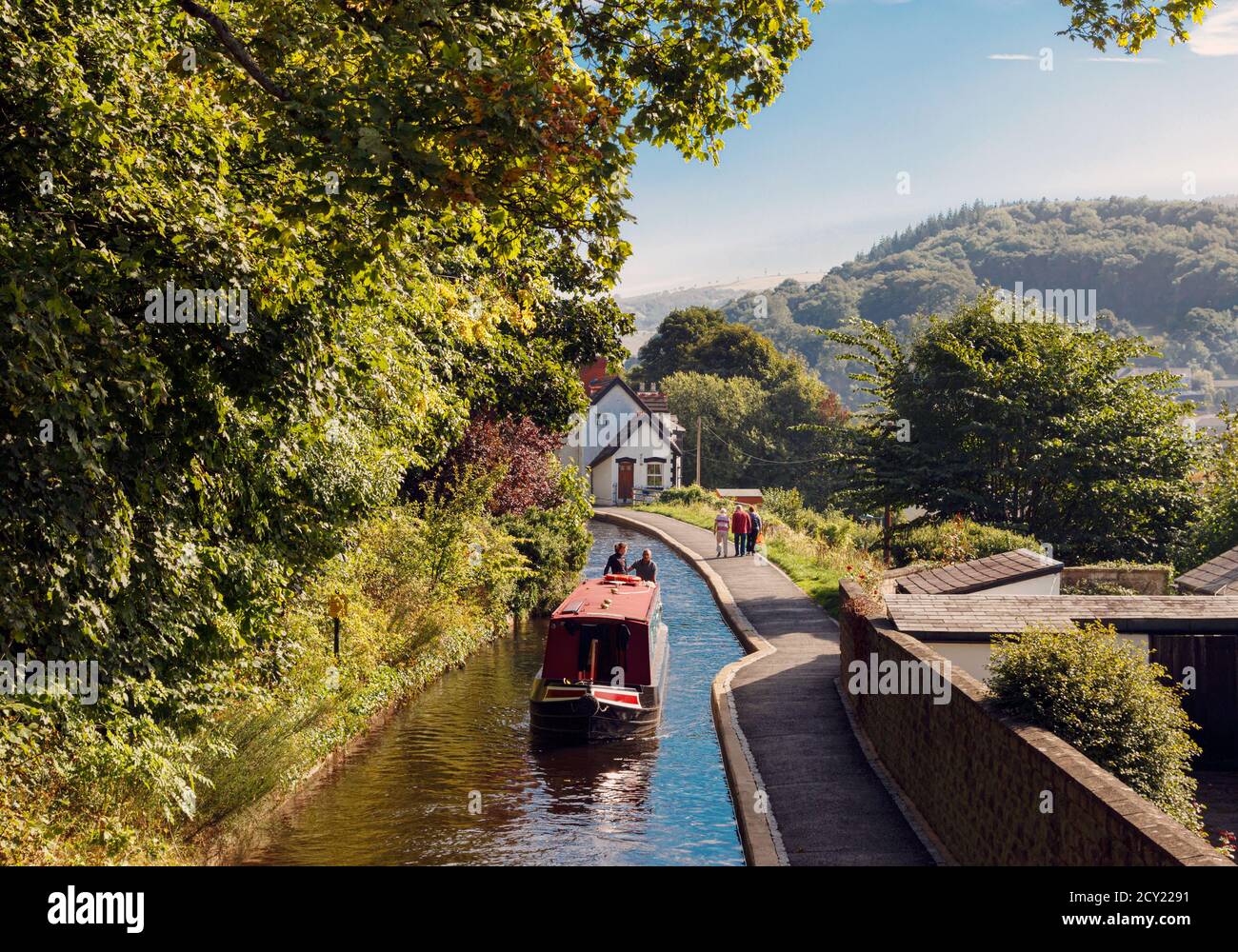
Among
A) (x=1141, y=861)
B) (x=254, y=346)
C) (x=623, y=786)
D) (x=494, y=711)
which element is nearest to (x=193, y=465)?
(x=254, y=346)

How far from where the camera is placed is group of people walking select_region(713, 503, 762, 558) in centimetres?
3922

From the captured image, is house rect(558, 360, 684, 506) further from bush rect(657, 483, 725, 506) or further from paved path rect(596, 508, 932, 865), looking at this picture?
paved path rect(596, 508, 932, 865)

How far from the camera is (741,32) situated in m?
9.51

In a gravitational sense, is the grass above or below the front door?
below

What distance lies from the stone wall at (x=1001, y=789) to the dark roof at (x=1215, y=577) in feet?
24.8

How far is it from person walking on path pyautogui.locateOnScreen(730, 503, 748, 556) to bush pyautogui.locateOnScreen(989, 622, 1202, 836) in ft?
94.1

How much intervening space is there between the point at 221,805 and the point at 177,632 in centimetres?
314

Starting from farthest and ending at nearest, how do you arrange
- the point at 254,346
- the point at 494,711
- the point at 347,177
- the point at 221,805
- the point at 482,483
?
the point at 482,483 < the point at 494,711 < the point at 221,805 < the point at 254,346 < the point at 347,177

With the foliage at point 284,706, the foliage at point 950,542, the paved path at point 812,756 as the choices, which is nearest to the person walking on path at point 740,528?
A: the foliage at point 950,542

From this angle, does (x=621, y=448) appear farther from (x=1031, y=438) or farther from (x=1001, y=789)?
(x=1001, y=789)

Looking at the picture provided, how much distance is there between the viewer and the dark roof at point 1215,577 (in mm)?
19228

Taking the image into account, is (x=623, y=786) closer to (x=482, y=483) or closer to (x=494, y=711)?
(x=494, y=711)

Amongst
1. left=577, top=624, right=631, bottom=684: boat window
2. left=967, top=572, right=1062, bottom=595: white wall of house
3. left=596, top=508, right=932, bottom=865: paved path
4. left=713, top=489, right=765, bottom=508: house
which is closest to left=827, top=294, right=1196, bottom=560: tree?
left=596, top=508, right=932, bottom=865: paved path

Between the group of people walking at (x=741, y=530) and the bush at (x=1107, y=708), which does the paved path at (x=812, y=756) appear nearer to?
the bush at (x=1107, y=708)
